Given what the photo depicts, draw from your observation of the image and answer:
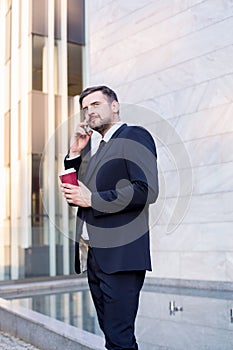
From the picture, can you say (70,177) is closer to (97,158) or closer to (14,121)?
(97,158)

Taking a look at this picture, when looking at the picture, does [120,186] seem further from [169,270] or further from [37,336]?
[169,270]

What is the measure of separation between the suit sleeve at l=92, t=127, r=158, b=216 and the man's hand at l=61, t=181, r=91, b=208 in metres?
0.03

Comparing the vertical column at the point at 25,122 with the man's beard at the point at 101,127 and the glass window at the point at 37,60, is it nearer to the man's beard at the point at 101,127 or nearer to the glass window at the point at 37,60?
the glass window at the point at 37,60

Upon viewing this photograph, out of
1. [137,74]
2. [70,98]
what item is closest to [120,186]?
[137,74]

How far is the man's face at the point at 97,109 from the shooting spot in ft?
7.79

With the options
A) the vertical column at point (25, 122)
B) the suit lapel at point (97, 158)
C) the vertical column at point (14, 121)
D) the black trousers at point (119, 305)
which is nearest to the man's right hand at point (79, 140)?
the suit lapel at point (97, 158)

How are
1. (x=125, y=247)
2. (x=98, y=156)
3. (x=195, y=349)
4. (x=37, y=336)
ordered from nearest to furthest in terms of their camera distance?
(x=125, y=247)
(x=98, y=156)
(x=195, y=349)
(x=37, y=336)

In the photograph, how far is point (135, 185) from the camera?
2230 millimetres

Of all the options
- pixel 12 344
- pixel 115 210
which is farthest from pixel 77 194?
pixel 12 344

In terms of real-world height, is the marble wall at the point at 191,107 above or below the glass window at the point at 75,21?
below

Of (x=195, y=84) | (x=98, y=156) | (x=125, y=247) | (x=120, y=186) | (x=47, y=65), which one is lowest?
(x=125, y=247)

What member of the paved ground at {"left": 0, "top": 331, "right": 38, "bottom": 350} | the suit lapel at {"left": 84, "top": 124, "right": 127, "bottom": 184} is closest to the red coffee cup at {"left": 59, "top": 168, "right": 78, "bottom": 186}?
the suit lapel at {"left": 84, "top": 124, "right": 127, "bottom": 184}

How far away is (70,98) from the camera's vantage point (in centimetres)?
1411

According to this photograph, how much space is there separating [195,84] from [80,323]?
16.9ft
